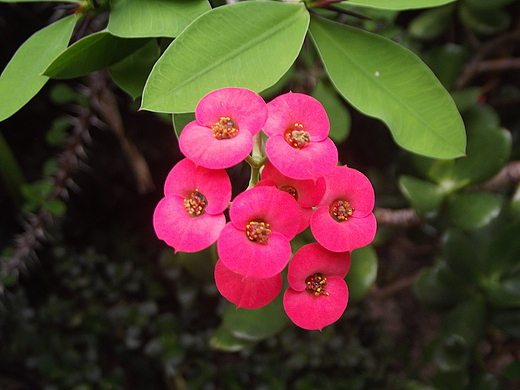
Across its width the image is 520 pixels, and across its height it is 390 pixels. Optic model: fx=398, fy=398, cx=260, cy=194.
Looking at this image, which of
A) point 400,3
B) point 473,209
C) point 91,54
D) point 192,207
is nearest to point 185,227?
point 192,207

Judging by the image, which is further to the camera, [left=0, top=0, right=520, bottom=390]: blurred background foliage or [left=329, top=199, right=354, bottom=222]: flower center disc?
[left=0, top=0, right=520, bottom=390]: blurred background foliage

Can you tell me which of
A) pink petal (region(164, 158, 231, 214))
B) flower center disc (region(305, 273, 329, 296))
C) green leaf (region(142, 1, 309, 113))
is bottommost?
flower center disc (region(305, 273, 329, 296))

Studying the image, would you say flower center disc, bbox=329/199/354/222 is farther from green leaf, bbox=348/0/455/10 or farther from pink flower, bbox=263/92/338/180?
green leaf, bbox=348/0/455/10

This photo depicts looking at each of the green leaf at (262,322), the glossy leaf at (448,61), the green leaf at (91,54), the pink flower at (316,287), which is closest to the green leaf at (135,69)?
the green leaf at (91,54)

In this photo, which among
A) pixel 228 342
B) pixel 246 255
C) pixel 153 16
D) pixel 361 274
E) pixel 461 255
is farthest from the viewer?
pixel 461 255

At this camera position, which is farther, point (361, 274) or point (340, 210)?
point (361, 274)

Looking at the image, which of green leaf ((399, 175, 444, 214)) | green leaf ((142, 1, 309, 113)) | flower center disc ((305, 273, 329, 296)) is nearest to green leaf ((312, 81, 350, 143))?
green leaf ((399, 175, 444, 214))

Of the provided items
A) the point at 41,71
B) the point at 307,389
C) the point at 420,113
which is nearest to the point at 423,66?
the point at 420,113

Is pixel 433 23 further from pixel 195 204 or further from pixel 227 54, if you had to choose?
pixel 195 204
